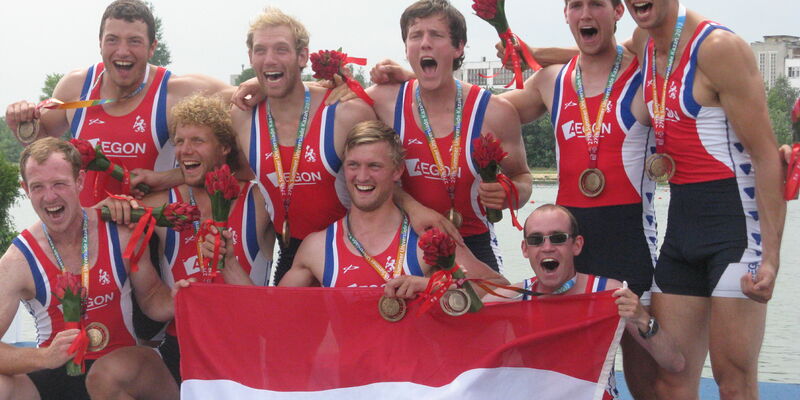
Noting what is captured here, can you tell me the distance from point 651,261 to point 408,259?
122 cm

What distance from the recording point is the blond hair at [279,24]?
5.19m

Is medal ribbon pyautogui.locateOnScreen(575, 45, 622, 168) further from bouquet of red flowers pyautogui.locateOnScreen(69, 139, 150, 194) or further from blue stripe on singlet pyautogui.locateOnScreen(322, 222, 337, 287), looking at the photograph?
bouquet of red flowers pyautogui.locateOnScreen(69, 139, 150, 194)

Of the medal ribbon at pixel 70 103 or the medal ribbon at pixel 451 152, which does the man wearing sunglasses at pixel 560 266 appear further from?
the medal ribbon at pixel 70 103

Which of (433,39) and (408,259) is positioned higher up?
(433,39)

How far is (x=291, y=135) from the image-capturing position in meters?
5.11

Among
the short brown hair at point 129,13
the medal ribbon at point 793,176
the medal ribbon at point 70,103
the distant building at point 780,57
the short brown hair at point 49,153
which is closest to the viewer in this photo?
the medal ribbon at point 793,176

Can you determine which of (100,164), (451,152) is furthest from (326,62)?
(100,164)

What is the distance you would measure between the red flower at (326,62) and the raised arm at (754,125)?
6.62ft

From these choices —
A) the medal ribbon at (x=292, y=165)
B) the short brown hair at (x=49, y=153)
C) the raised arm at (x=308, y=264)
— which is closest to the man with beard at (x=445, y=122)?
the medal ribbon at (x=292, y=165)

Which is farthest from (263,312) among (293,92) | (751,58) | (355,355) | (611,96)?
(751,58)

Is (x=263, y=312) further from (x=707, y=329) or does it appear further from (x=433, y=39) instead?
(x=707, y=329)

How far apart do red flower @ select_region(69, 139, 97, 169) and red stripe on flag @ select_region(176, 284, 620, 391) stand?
0.97 metres

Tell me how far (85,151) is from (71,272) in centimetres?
67

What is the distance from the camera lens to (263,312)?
4500mm
